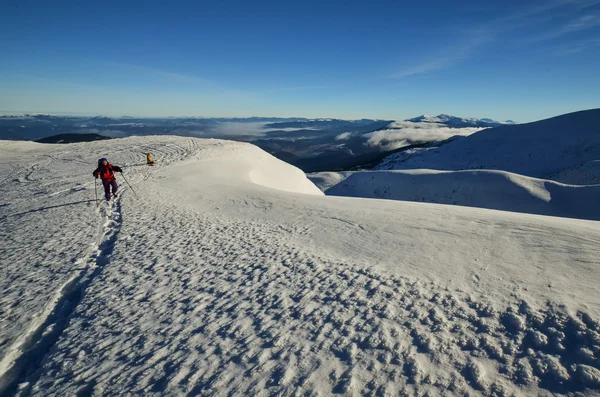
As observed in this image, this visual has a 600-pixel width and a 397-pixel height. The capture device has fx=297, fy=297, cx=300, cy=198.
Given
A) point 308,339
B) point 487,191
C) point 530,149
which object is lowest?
point 487,191

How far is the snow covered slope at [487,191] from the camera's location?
969 inches

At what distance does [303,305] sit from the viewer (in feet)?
19.6

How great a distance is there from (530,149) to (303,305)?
5966 centimetres

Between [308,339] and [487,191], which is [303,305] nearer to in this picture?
[308,339]

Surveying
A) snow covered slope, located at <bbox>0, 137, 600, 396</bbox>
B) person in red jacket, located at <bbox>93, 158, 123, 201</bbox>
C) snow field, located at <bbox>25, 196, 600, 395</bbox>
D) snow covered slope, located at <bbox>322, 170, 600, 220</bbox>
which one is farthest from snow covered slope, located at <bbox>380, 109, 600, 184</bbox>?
person in red jacket, located at <bbox>93, 158, 123, 201</bbox>

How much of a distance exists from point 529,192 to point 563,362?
2933 centimetres

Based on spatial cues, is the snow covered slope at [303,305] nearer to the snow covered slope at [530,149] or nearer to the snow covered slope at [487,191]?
the snow covered slope at [487,191]

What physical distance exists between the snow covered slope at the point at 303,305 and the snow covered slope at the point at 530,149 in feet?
122

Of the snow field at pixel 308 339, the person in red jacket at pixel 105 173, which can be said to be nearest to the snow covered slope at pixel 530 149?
the snow field at pixel 308 339

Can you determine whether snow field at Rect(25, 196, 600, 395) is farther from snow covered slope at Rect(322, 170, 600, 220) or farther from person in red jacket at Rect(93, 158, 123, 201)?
snow covered slope at Rect(322, 170, 600, 220)

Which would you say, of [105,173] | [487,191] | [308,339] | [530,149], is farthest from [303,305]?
[530,149]

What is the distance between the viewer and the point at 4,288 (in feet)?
23.8

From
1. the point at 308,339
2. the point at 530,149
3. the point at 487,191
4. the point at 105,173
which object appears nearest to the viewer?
the point at 308,339

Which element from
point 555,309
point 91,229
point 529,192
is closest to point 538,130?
point 529,192
